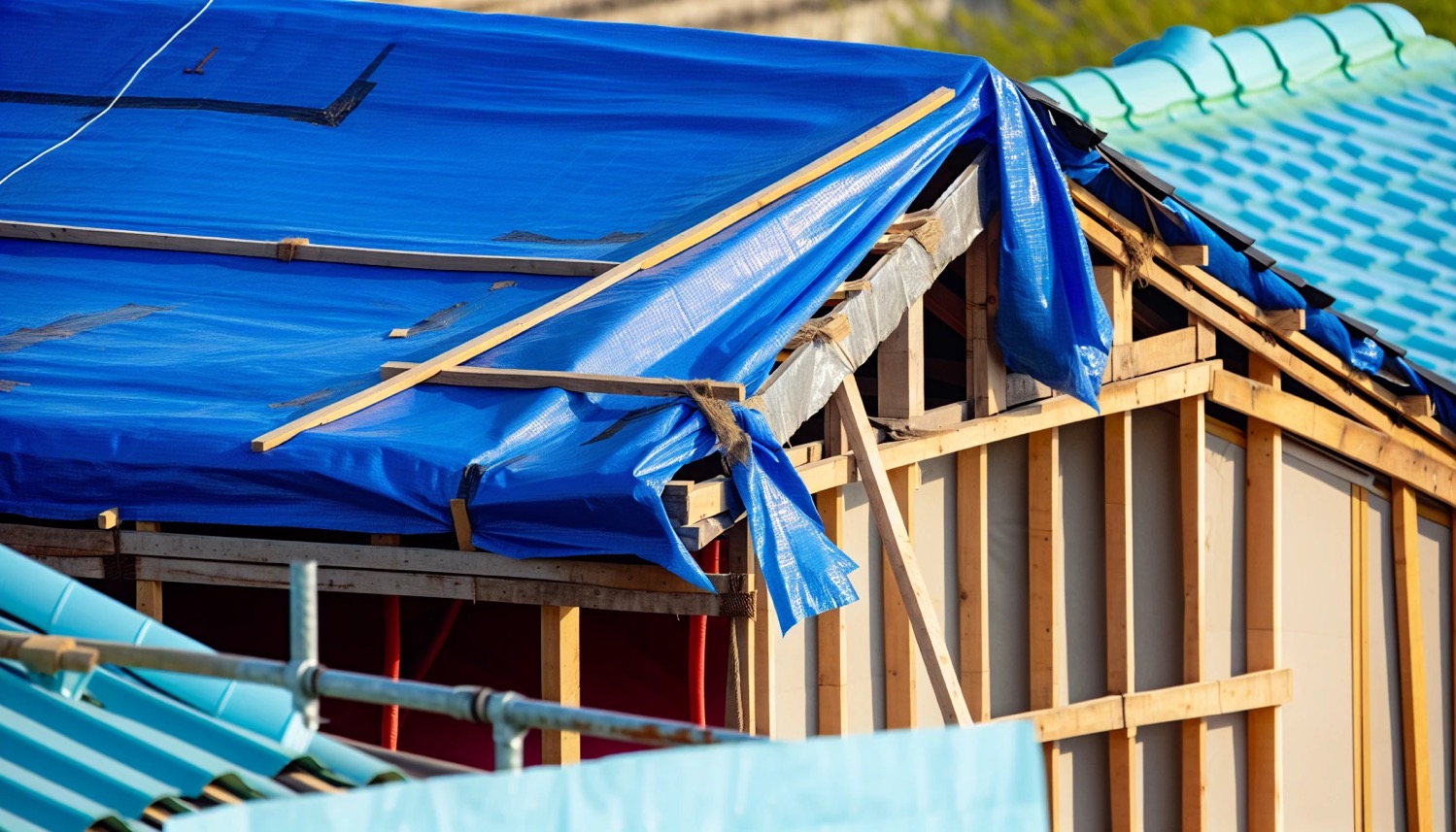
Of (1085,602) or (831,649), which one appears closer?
(831,649)

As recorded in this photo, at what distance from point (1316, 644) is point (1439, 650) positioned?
84 centimetres

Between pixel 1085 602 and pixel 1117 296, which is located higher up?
pixel 1117 296

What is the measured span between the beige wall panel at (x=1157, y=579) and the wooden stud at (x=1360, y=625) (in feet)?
3.75

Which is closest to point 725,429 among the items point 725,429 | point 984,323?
point 725,429

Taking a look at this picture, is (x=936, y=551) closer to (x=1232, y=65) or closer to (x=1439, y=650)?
(x=1439, y=650)

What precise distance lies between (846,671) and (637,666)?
83 cm

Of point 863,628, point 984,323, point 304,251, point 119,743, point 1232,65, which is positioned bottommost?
point 119,743

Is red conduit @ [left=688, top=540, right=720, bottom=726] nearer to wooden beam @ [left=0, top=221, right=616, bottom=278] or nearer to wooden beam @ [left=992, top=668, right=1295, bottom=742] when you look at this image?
wooden beam @ [left=0, top=221, right=616, bottom=278]

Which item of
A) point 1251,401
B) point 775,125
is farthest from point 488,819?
point 1251,401

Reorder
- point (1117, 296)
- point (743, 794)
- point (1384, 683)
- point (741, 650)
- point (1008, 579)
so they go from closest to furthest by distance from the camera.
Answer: point (743, 794)
point (741, 650)
point (1117, 296)
point (1008, 579)
point (1384, 683)

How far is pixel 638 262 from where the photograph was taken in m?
6.86

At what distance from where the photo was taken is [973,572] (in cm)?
810

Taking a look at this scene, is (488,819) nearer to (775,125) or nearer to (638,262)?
(638,262)

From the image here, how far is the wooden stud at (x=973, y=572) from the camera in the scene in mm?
8070
